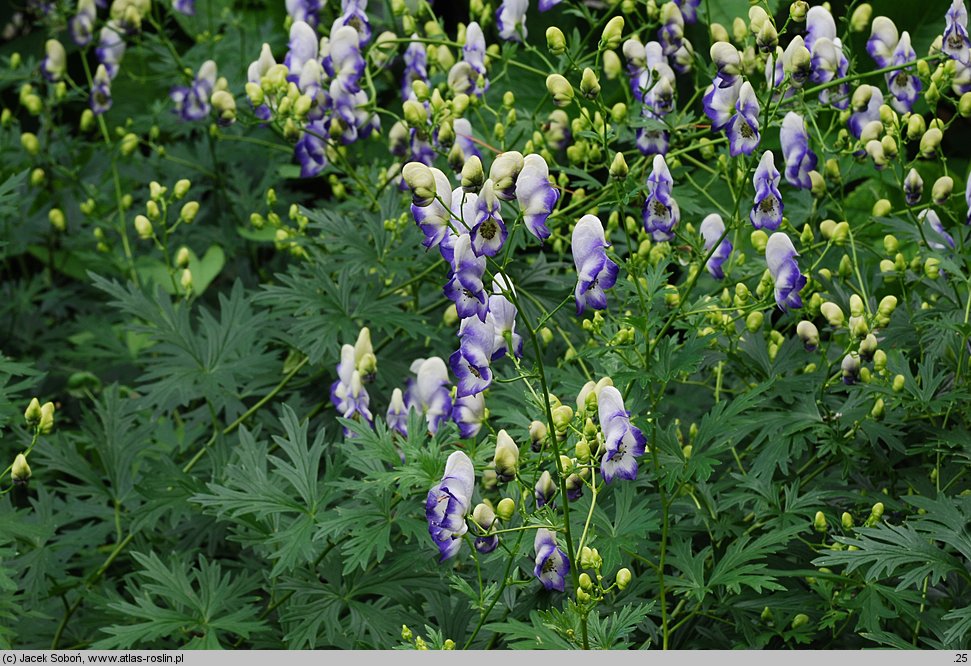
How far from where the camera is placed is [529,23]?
333 centimetres

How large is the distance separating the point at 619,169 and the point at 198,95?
133cm

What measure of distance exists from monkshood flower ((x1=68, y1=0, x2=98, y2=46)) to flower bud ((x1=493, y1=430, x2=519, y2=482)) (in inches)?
73.4

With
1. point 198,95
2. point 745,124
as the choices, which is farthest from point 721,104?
point 198,95

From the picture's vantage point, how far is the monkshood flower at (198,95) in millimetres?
2496

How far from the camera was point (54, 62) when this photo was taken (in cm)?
255

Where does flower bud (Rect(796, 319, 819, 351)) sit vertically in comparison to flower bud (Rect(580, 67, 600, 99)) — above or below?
below

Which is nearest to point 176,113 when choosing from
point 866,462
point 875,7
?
point 875,7

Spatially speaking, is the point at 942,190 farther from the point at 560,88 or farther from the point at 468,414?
the point at 468,414

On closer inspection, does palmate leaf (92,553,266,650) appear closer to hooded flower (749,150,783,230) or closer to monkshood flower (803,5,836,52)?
hooded flower (749,150,783,230)

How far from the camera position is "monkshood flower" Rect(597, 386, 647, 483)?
1.26 metres

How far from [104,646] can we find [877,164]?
123 centimetres

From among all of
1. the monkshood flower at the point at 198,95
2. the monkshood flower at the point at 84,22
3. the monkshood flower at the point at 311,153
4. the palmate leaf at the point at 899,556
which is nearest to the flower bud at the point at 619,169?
the palmate leaf at the point at 899,556

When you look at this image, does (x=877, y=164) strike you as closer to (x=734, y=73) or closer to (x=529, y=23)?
(x=734, y=73)

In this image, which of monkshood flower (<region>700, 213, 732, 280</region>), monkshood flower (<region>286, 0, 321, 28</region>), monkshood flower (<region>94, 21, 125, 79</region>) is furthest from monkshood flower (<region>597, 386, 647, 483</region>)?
monkshood flower (<region>94, 21, 125, 79</region>)
